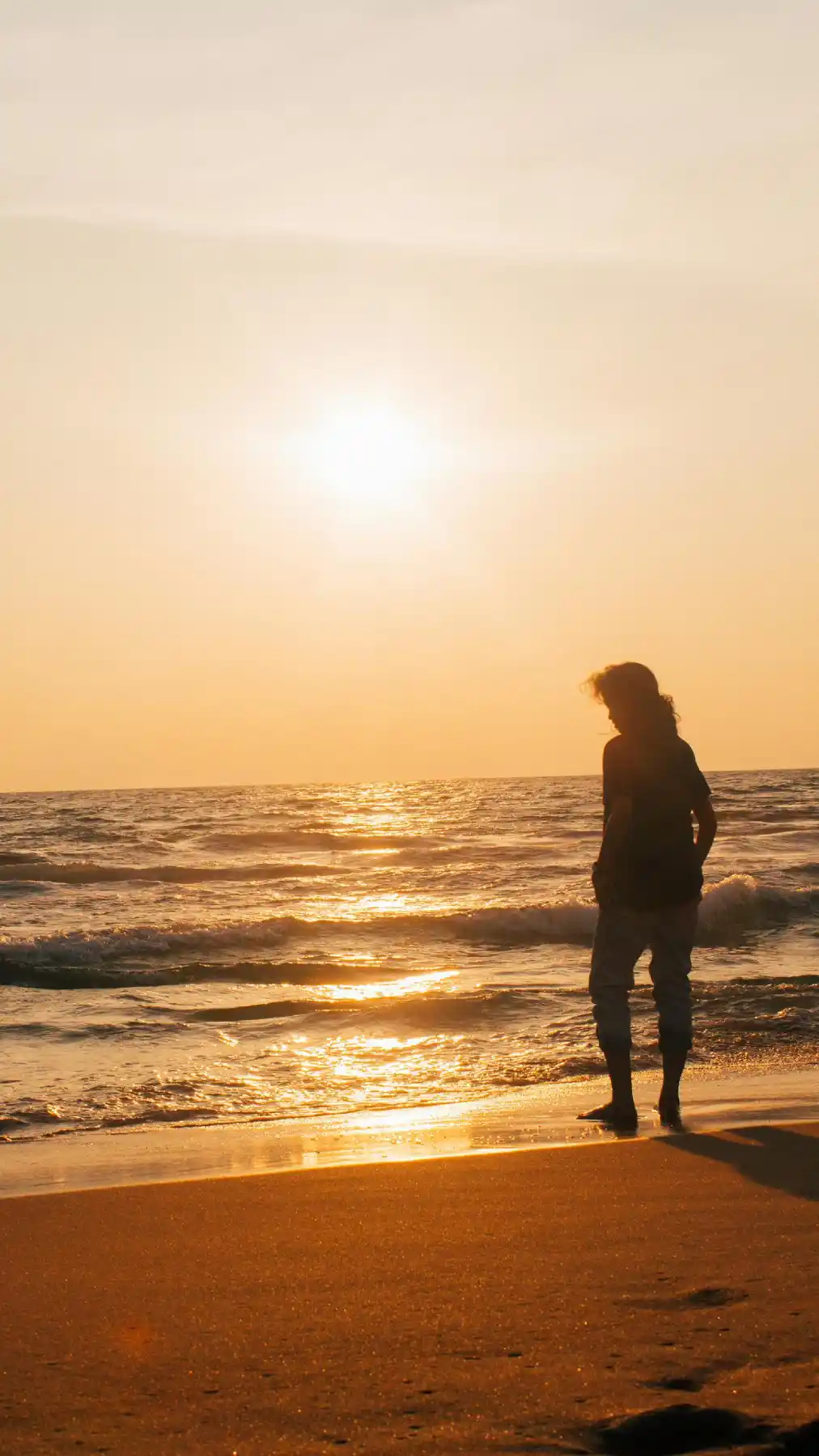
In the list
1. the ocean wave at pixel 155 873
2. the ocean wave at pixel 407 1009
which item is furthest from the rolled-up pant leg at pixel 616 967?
the ocean wave at pixel 155 873

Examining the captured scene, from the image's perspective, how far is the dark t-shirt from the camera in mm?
5059

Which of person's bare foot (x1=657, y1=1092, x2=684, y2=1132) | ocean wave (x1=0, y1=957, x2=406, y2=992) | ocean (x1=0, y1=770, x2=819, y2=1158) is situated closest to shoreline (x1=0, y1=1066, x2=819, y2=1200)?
person's bare foot (x1=657, y1=1092, x2=684, y2=1132)

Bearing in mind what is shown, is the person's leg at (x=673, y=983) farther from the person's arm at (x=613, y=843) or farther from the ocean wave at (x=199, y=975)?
the ocean wave at (x=199, y=975)

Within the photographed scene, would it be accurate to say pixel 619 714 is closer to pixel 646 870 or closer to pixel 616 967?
pixel 646 870

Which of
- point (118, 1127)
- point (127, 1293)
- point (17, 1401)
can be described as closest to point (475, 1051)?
point (118, 1127)

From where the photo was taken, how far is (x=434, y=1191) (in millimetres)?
3666

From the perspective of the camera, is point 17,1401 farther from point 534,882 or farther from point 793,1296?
point 534,882

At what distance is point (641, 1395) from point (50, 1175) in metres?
2.79

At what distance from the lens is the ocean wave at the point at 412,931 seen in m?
11.5

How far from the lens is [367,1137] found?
4887mm

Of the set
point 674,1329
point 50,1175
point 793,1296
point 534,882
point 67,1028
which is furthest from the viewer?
point 534,882

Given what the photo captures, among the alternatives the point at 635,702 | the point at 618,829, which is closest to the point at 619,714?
the point at 635,702

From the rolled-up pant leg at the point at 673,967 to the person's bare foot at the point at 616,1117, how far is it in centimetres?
36

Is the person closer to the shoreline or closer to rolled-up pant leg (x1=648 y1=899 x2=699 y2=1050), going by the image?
rolled-up pant leg (x1=648 y1=899 x2=699 y2=1050)
